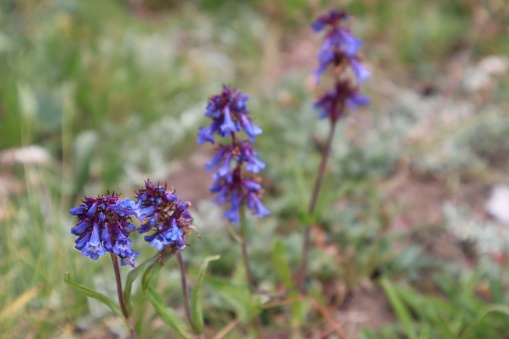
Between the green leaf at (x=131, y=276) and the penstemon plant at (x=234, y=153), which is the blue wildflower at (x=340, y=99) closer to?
the penstemon plant at (x=234, y=153)

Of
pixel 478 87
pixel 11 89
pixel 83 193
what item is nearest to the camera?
pixel 83 193

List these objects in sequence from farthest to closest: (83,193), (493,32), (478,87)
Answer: (493,32) < (478,87) < (83,193)

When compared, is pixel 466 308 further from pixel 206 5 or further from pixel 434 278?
pixel 206 5

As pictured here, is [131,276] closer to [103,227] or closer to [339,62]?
[103,227]

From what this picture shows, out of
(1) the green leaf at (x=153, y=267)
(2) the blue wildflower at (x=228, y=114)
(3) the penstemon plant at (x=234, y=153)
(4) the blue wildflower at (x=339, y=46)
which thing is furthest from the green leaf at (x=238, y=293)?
(4) the blue wildflower at (x=339, y=46)

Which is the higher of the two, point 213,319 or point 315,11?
point 315,11

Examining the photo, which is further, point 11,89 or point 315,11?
point 315,11

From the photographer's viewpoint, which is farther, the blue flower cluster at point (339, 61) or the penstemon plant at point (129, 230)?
the blue flower cluster at point (339, 61)

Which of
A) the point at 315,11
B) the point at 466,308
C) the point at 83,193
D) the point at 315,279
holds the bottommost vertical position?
the point at 466,308

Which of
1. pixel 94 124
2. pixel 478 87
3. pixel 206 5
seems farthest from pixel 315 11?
pixel 94 124
